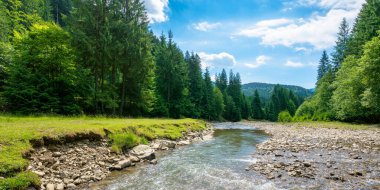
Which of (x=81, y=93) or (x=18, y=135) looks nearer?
(x=18, y=135)

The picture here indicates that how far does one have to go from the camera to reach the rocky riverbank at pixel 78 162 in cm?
903

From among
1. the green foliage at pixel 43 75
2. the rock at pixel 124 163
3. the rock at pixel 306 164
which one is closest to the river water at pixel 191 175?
the rock at pixel 124 163

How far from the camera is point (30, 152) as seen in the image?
9.53m

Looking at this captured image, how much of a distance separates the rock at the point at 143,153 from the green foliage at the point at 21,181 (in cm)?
637

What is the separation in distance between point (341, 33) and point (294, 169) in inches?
2569

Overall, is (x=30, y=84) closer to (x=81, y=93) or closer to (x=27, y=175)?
(x=81, y=93)

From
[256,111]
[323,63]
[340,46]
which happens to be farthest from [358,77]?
[256,111]

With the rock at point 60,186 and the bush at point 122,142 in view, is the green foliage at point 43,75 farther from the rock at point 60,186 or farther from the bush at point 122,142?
the rock at point 60,186

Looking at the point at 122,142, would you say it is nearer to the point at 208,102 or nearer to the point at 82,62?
the point at 82,62

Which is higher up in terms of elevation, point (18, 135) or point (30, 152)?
point (18, 135)

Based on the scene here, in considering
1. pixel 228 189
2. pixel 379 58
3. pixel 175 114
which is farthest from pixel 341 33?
pixel 228 189

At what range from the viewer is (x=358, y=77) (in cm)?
3572

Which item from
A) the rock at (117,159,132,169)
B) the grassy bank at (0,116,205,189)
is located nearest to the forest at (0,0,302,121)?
the grassy bank at (0,116,205,189)

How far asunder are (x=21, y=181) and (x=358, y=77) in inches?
1662
